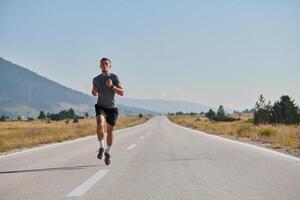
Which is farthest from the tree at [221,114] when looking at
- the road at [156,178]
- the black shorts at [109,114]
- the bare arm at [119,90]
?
the bare arm at [119,90]

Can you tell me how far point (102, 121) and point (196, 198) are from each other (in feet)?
12.6

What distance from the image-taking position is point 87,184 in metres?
7.12

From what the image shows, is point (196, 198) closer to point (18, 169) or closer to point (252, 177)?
point (252, 177)

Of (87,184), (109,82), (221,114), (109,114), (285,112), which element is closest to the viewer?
(87,184)

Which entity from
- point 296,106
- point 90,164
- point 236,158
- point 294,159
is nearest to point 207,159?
point 236,158

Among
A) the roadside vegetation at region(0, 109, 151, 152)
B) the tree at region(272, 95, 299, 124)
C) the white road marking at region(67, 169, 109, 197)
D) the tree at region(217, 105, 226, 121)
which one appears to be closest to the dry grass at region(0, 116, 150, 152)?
the roadside vegetation at region(0, 109, 151, 152)

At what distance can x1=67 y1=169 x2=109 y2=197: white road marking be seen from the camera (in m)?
6.33

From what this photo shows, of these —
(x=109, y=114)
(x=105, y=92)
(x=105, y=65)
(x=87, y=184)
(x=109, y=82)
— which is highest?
(x=105, y=65)

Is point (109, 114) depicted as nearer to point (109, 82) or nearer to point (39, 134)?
point (109, 82)

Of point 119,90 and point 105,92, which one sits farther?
point 105,92

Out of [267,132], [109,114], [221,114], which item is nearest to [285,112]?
[267,132]

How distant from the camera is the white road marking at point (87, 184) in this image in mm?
6332

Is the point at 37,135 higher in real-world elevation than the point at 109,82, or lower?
lower

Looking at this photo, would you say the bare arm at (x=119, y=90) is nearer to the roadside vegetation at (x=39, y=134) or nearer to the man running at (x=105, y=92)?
the man running at (x=105, y=92)
